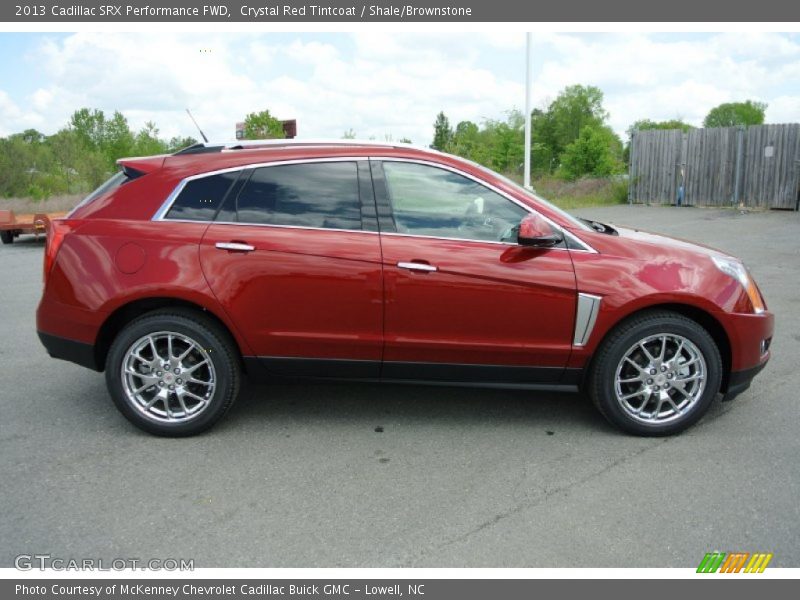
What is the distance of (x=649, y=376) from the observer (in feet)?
13.5

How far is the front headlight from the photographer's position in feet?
13.8

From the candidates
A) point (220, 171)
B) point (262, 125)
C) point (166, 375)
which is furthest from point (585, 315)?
point (262, 125)

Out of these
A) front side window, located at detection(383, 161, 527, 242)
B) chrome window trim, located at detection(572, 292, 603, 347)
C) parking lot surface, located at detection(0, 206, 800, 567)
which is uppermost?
front side window, located at detection(383, 161, 527, 242)

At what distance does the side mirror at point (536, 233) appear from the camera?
3.92m

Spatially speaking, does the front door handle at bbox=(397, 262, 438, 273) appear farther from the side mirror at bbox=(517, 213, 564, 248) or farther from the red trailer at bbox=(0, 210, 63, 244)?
the red trailer at bbox=(0, 210, 63, 244)

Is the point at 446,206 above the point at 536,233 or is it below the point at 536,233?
above

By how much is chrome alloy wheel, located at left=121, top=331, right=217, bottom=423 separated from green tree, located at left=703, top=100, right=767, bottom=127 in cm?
11801

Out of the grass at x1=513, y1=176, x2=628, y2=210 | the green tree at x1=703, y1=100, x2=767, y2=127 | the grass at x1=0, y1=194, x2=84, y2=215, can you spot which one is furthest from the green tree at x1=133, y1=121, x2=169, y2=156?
the green tree at x1=703, y1=100, x2=767, y2=127

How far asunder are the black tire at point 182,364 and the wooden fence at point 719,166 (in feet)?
64.7

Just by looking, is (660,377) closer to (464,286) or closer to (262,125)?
(464,286)

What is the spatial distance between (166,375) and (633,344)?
286 cm
